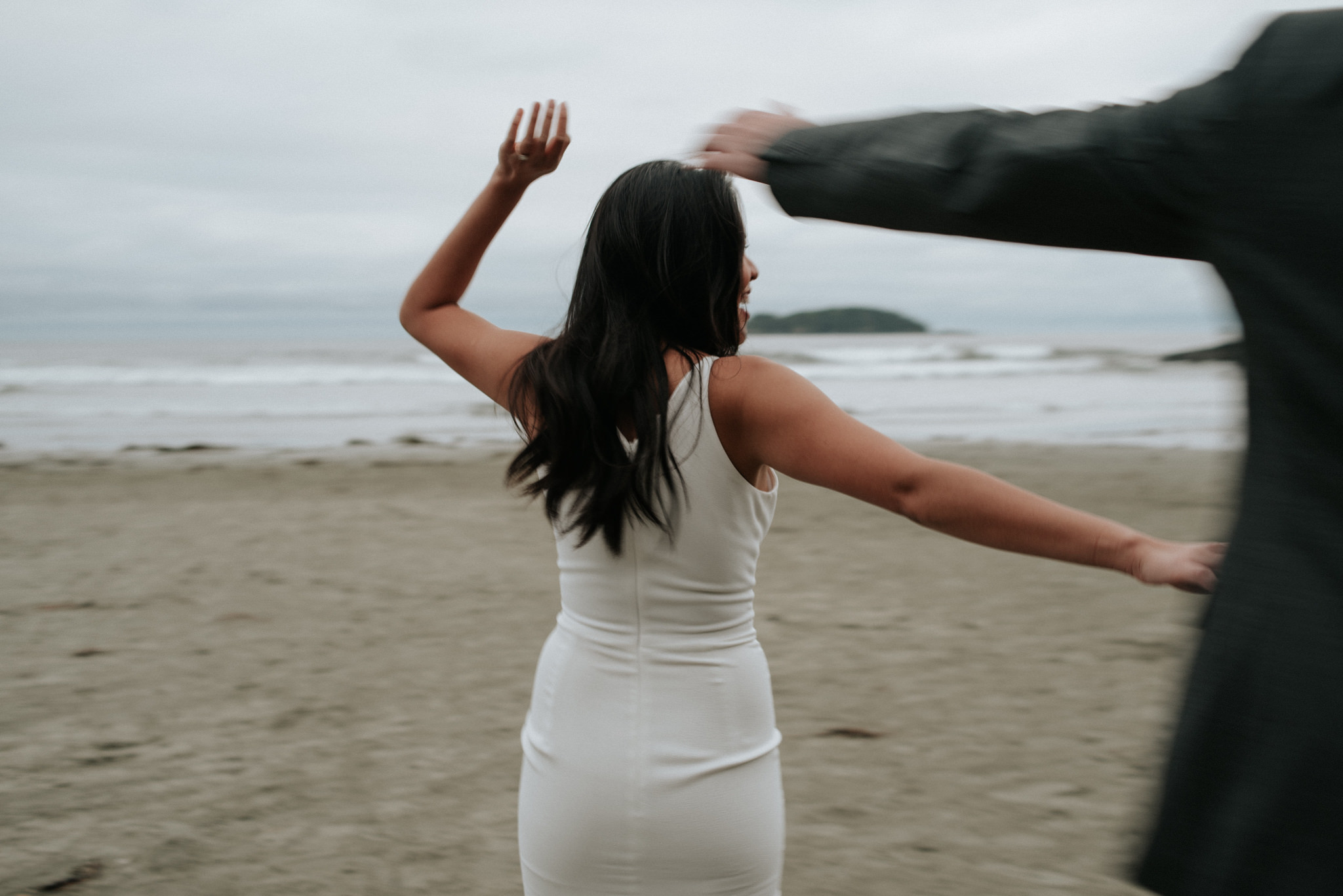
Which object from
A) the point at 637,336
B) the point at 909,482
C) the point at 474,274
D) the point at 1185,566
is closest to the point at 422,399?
the point at 474,274

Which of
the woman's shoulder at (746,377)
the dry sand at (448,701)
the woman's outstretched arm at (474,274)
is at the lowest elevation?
the dry sand at (448,701)

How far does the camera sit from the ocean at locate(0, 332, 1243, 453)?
1420 cm

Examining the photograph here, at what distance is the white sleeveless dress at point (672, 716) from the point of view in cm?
154

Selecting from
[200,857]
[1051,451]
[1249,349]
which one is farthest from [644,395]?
[1051,451]

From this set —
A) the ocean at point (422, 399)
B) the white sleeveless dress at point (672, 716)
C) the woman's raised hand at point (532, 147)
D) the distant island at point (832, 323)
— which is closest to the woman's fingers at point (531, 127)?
the woman's raised hand at point (532, 147)

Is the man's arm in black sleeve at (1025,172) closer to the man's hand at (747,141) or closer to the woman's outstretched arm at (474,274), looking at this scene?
the man's hand at (747,141)

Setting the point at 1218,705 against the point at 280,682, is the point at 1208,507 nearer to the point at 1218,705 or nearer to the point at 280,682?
the point at 280,682

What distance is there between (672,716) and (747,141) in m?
0.87

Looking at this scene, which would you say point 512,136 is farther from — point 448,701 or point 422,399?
point 422,399

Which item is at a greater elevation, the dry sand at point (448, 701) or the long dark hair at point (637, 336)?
the long dark hair at point (637, 336)

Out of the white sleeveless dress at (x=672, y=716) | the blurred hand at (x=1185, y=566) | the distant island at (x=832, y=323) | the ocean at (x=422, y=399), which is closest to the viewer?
the blurred hand at (x=1185, y=566)

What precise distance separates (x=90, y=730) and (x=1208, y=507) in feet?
27.1

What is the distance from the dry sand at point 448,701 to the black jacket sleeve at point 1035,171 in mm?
287

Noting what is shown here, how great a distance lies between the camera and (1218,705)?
2.99 ft
